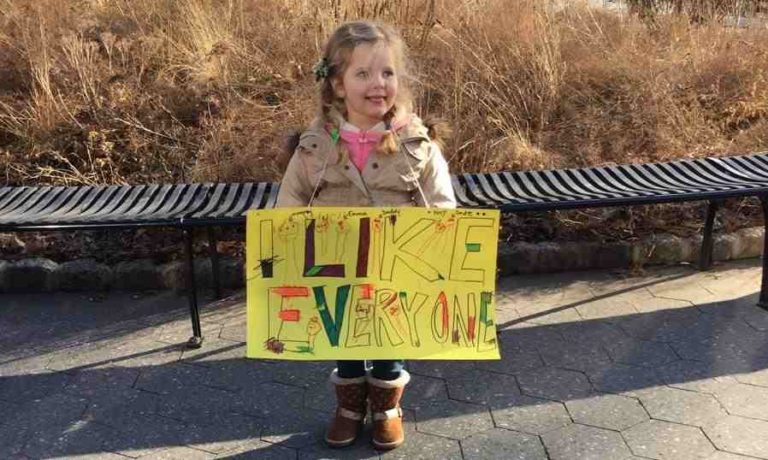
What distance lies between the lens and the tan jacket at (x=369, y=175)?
2.51 m

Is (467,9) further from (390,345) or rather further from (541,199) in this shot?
(390,345)

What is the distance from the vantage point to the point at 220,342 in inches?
136

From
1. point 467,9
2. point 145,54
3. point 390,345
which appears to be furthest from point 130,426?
point 467,9

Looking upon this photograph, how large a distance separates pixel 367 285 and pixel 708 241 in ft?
7.54

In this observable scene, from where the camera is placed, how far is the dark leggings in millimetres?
2619

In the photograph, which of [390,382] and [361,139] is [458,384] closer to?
[390,382]

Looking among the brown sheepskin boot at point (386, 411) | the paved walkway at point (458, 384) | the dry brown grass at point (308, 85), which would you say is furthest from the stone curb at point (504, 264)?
the brown sheepskin boot at point (386, 411)

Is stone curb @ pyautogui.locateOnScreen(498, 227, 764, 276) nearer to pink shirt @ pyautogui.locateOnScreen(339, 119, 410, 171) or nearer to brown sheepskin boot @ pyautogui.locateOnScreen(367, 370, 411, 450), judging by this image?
brown sheepskin boot @ pyautogui.locateOnScreen(367, 370, 411, 450)

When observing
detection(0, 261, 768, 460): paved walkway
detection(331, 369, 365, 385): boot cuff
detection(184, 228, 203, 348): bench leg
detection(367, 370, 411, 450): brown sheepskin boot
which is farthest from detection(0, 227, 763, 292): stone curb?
detection(367, 370, 411, 450): brown sheepskin boot

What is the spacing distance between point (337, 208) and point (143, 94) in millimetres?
3417

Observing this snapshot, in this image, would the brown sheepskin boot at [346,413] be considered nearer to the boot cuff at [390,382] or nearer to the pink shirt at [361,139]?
the boot cuff at [390,382]

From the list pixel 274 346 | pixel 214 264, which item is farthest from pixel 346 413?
pixel 214 264

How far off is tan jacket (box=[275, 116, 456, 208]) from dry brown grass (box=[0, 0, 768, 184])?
2.00 metres

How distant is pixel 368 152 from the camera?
8.24 ft
